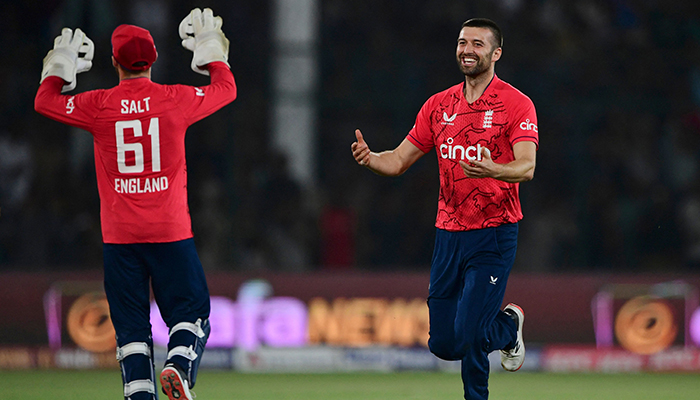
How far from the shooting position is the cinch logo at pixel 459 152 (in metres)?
6.65

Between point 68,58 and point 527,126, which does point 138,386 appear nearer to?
point 68,58

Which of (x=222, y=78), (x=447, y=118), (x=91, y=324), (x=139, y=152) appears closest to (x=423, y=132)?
(x=447, y=118)

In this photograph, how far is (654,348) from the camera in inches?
474

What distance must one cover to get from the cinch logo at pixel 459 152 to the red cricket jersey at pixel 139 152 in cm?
170

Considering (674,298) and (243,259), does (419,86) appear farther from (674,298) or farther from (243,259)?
(674,298)

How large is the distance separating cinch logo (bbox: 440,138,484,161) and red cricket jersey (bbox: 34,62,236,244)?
170cm

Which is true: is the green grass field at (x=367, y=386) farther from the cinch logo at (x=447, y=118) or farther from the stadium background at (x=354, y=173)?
the cinch logo at (x=447, y=118)

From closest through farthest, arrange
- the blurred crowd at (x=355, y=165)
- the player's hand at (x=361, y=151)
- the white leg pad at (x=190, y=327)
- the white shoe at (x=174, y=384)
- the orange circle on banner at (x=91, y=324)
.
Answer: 1. the white shoe at (x=174, y=384)
2. the white leg pad at (x=190, y=327)
3. the player's hand at (x=361, y=151)
4. the orange circle on banner at (x=91, y=324)
5. the blurred crowd at (x=355, y=165)

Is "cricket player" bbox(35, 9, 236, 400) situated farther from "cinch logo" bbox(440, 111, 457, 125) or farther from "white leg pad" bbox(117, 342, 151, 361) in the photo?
"cinch logo" bbox(440, 111, 457, 125)

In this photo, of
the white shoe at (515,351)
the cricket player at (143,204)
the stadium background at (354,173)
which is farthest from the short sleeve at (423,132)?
the stadium background at (354,173)

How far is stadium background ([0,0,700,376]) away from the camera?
12.2 meters

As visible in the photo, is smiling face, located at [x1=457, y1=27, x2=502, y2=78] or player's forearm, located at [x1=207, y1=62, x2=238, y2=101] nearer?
player's forearm, located at [x1=207, y1=62, x2=238, y2=101]

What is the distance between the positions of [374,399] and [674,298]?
187 inches

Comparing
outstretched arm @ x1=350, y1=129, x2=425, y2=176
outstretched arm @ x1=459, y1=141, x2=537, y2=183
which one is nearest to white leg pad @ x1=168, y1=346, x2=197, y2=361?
outstretched arm @ x1=350, y1=129, x2=425, y2=176
